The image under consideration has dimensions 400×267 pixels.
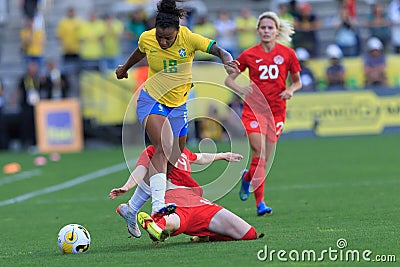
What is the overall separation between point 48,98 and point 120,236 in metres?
16.8

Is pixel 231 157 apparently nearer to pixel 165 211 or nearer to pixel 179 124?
pixel 179 124

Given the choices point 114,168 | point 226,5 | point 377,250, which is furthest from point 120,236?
point 226,5

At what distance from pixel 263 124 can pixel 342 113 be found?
44.5 feet

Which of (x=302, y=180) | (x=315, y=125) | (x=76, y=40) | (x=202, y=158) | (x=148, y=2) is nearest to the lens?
(x=202, y=158)

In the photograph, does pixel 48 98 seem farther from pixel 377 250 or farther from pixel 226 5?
pixel 377 250

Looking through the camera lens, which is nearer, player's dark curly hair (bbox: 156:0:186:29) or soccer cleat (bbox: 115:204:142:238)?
soccer cleat (bbox: 115:204:142:238)

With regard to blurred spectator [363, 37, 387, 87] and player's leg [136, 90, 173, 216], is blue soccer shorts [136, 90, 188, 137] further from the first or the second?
blurred spectator [363, 37, 387, 87]

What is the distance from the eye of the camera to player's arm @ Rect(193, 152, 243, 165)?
916 centimetres

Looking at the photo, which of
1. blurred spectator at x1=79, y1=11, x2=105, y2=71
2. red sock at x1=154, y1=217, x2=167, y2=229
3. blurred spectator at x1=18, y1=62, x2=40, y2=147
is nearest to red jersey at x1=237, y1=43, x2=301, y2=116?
red sock at x1=154, y1=217, x2=167, y2=229

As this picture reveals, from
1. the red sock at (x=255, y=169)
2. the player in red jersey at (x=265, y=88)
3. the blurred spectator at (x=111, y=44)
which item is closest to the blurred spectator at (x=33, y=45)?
the blurred spectator at (x=111, y=44)

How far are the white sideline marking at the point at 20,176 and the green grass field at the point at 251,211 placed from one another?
5cm

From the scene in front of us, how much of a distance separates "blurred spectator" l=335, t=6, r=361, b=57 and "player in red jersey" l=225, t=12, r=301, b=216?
1520cm

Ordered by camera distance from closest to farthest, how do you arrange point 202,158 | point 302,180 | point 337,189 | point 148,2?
point 202,158, point 337,189, point 302,180, point 148,2

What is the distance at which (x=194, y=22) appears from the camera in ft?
91.9
